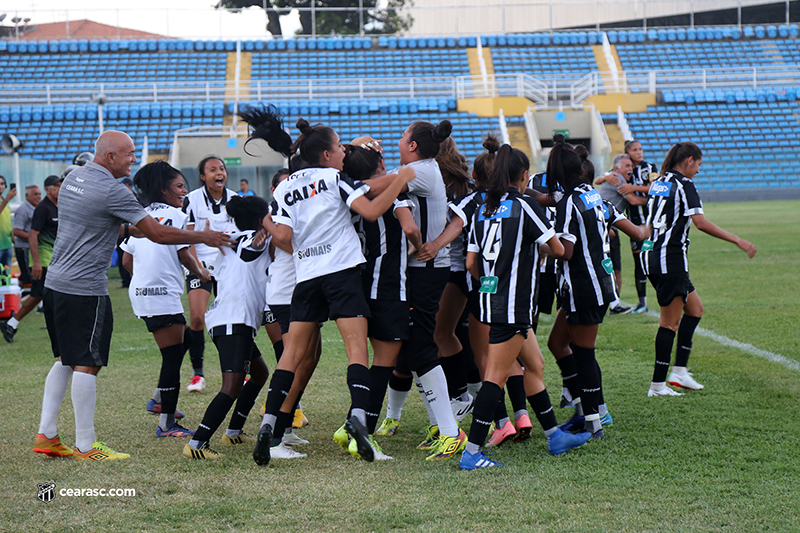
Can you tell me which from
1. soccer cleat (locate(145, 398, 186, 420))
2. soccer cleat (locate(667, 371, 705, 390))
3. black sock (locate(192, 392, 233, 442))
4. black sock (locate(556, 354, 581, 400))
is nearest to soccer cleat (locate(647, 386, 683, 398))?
soccer cleat (locate(667, 371, 705, 390))

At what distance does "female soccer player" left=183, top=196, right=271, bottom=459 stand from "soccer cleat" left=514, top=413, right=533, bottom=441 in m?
1.63

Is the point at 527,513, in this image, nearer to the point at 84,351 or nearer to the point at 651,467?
the point at 651,467

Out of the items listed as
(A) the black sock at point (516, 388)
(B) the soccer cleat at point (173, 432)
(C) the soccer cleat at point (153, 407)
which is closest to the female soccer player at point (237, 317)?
(B) the soccer cleat at point (173, 432)

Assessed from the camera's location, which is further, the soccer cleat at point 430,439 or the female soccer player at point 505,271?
the soccer cleat at point 430,439

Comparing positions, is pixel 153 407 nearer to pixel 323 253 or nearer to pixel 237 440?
Answer: pixel 237 440

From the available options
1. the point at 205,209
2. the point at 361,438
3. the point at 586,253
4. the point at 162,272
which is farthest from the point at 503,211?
the point at 205,209

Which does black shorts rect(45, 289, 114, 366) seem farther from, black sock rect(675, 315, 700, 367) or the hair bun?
black sock rect(675, 315, 700, 367)

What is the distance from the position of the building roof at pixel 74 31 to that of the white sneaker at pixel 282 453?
125 feet

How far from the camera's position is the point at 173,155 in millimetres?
28406

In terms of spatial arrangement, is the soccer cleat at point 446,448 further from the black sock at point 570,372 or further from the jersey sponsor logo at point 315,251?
the jersey sponsor logo at point 315,251

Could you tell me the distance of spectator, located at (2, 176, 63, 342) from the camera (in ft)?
30.6

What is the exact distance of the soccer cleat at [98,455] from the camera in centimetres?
454

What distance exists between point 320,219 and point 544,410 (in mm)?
1692

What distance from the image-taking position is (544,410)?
4539 millimetres
